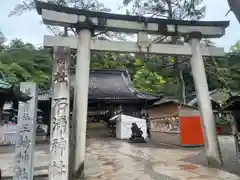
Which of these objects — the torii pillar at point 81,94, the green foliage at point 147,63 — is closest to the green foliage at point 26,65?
the green foliage at point 147,63

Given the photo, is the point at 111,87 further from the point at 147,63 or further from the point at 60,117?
the point at 60,117

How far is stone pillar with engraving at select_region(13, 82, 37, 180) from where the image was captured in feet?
16.2

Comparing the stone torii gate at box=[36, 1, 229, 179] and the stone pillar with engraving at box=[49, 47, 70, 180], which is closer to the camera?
the stone pillar with engraving at box=[49, 47, 70, 180]

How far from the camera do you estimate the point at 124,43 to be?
747 centimetres

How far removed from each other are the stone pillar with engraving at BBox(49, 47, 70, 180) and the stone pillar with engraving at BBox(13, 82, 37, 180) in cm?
44

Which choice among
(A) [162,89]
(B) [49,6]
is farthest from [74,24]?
(A) [162,89]

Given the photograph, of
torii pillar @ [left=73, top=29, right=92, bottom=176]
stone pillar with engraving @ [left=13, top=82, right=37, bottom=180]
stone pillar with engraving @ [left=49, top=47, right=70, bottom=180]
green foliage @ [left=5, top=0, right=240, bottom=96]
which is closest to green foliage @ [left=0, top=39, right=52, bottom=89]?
green foliage @ [left=5, top=0, right=240, bottom=96]

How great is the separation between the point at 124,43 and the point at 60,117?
324 centimetres

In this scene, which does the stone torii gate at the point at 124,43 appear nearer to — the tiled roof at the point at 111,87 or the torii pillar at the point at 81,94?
the torii pillar at the point at 81,94

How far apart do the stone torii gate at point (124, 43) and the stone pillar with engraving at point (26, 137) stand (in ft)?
4.40

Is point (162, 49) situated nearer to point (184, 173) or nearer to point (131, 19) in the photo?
point (131, 19)

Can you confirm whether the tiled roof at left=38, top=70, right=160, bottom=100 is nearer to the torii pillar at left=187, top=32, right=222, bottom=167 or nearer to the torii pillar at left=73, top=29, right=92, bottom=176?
the torii pillar at left=73, top=29, right=92, bottom=176

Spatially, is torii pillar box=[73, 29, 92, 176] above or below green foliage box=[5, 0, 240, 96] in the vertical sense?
below

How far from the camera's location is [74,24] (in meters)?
7.05
